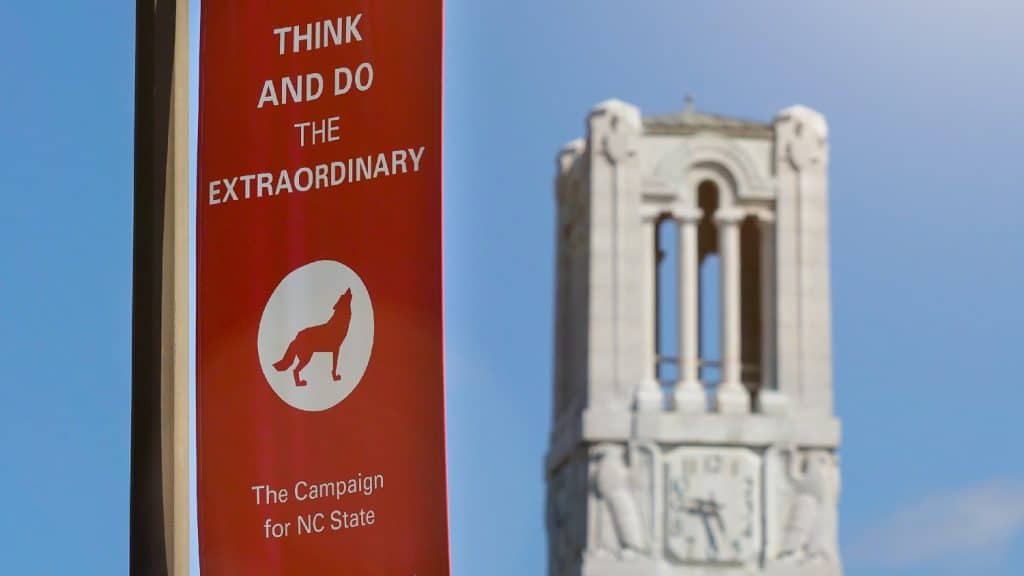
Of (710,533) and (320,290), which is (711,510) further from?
(320,290)

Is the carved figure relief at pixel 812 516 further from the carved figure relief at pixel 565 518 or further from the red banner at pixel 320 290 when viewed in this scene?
the red banner at pixel 320 290

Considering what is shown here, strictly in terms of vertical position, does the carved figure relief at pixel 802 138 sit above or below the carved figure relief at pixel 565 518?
above

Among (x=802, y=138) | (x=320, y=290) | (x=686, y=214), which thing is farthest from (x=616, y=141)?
(x=320, y=290)

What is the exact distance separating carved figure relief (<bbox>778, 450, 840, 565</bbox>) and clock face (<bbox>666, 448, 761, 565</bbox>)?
0.72m

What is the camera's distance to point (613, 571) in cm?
5738

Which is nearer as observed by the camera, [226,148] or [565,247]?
[226,148]

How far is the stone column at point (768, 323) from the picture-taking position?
58.1 meters

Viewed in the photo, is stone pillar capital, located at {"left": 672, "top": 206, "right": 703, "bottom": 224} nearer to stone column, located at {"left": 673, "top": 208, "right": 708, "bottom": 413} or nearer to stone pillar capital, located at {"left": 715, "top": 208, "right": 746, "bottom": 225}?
stone column, located at {"left": 673, "top": 208, "right": 708, "bottom": 413}

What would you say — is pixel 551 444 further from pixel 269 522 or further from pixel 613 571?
pixel 269 522

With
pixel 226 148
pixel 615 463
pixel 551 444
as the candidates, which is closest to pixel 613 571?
pixel 615 463

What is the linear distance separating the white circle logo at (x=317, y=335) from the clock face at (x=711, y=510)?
157 feet

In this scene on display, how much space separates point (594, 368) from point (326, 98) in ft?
160

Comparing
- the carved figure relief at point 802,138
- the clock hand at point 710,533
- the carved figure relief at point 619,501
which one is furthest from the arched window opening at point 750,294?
the carved figure relief at point 619,501

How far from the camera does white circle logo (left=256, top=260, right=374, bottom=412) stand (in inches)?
364
